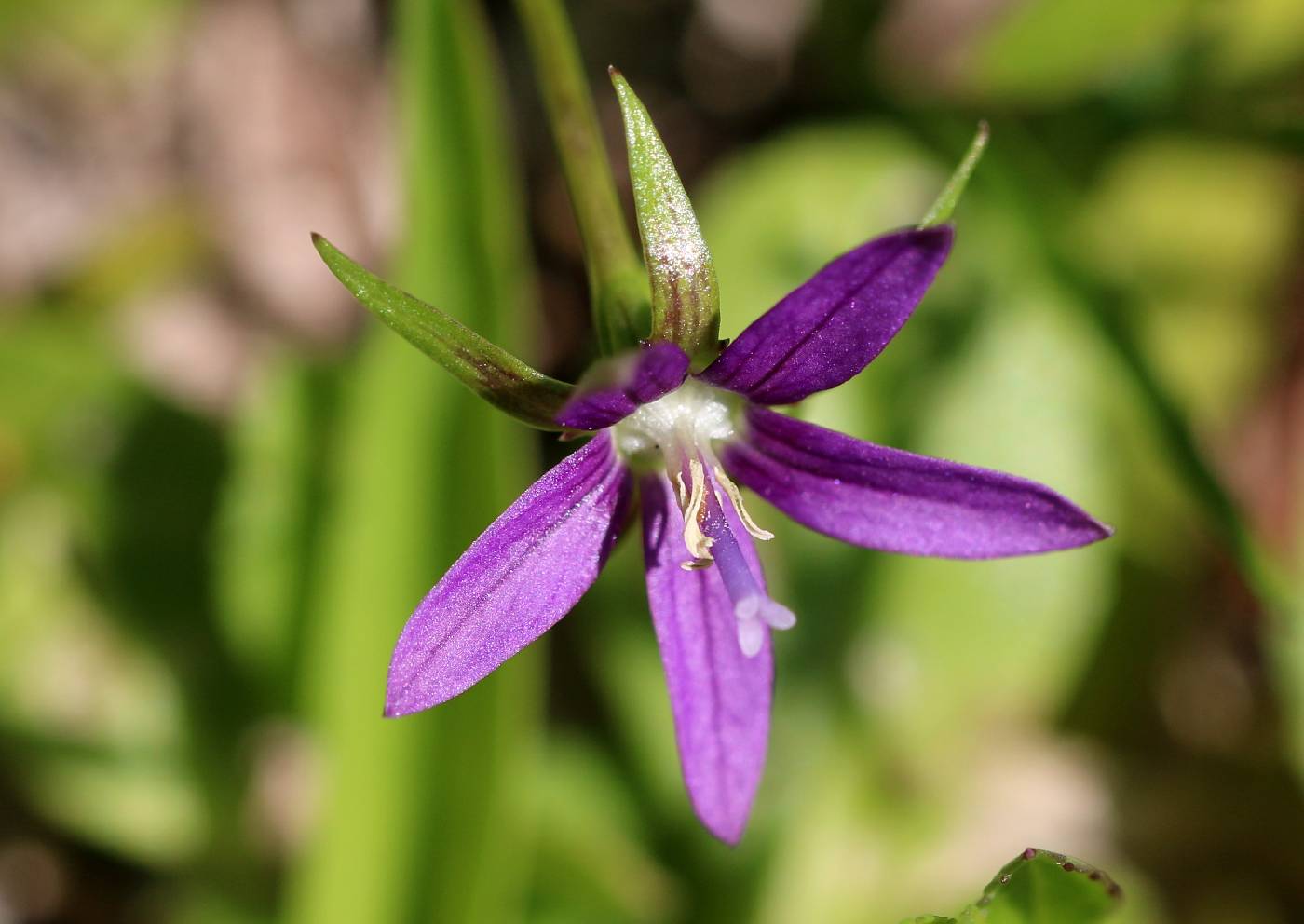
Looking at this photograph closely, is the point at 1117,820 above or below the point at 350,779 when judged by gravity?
above

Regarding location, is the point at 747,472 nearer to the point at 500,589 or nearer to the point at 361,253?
the point at 500,589

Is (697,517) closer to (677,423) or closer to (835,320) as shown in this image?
(677,423)

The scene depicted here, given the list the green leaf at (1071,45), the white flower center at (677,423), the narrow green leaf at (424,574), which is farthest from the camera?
the green leaf at (1071,45)

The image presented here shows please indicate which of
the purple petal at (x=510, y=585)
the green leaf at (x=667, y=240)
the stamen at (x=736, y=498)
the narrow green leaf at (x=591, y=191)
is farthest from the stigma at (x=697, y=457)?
the green leaf at (x=667, y=240)

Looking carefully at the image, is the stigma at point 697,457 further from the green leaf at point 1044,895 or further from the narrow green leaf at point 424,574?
the narrow green leaf at point 424,574

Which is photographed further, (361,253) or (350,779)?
(361,253)

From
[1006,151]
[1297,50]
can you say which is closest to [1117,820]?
[1006,151]

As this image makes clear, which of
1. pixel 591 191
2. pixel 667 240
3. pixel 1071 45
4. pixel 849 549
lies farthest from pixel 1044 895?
pixel 1071 45

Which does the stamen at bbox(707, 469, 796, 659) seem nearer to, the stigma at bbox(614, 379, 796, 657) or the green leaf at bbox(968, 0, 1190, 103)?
the stigma at bbox(614, 379, 796, 657)
